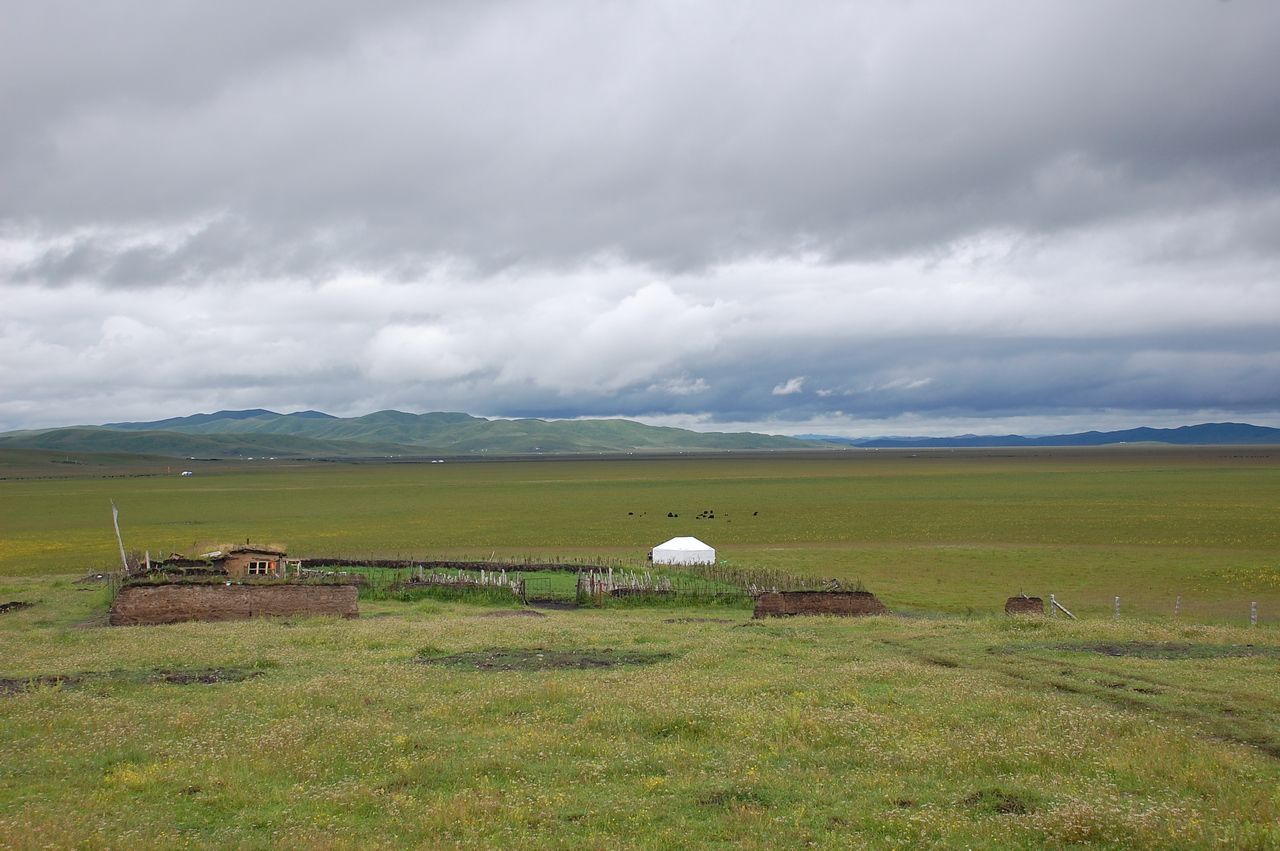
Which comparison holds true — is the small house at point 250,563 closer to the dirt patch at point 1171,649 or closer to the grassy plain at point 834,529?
the grassy plain at point 834,529

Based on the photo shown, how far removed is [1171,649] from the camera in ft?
76.8

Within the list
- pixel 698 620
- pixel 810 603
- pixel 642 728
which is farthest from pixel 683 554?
pixel 642 728

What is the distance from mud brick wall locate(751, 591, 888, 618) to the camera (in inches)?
1284

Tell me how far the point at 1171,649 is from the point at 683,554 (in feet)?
93.0

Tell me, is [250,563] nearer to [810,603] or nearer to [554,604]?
[554,604]

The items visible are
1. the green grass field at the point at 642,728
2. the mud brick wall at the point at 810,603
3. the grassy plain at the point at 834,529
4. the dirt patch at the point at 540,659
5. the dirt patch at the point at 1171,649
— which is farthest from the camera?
the grassy plain at the point at 834,529

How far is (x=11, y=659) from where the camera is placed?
71.9ft

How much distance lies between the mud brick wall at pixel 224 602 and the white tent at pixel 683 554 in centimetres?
2090

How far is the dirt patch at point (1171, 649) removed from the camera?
22.3 m

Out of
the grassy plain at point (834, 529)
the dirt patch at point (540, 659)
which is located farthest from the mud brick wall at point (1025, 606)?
the dirt patch at point (540, 659)

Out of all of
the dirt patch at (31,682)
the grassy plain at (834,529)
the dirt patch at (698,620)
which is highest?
the dirt patch at (31,682)

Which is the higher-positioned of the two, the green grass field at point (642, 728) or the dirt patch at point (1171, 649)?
the green grass field at point (642, 728)

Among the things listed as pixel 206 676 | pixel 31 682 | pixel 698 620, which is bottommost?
pixel 698 620

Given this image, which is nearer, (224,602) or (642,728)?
(642,728)
